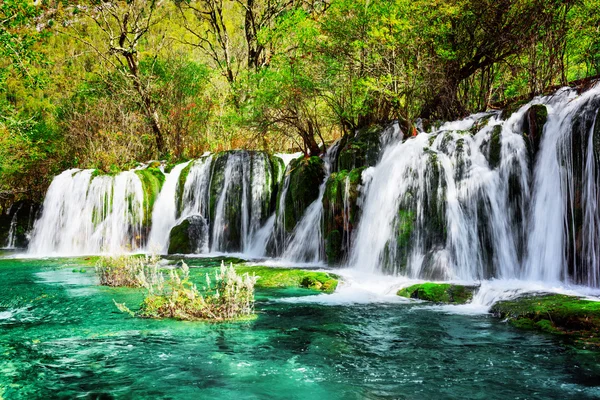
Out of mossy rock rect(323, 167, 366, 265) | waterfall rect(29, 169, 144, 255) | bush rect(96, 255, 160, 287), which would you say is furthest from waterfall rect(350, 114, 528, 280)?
waterfall rect(29, 169, 144, 255)

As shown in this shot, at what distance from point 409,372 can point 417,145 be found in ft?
30.4

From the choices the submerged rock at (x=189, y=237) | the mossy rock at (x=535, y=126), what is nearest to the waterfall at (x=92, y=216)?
the submerged rock at (x=189, y=237)

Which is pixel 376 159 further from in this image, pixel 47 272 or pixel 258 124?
pixel 47 272

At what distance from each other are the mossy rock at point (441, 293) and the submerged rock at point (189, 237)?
12.1 metres

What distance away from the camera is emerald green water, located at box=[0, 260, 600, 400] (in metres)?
5.27

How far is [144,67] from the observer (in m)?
32.1

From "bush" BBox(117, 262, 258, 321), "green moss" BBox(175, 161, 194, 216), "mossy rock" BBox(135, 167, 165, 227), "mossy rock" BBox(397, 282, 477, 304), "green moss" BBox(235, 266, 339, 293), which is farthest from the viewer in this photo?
"mossy rock" BBox(135, 167, 165, 227)

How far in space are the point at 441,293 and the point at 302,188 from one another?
8.80 meters

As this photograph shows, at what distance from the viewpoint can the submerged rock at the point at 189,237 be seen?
2089cm

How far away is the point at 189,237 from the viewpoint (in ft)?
69.1

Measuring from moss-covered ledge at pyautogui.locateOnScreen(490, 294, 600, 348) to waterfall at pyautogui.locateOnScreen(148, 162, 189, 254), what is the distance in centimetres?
1705

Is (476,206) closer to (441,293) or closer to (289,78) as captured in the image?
(441,293)

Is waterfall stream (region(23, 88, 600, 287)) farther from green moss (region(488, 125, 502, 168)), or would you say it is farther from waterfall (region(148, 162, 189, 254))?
waterfall (region(148, 162, 189, 254))

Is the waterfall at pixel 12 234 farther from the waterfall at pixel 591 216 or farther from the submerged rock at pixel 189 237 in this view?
the waterfall at pixel 591 216
